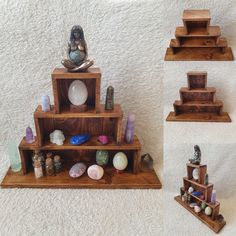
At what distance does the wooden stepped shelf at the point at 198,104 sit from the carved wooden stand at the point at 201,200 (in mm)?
212

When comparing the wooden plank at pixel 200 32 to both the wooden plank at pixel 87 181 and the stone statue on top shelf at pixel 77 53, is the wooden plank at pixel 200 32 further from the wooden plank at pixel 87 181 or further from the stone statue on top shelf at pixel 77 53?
the wooden plank at pixel 87 181

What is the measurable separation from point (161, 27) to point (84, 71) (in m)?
0.32

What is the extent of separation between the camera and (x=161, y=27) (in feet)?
4.43

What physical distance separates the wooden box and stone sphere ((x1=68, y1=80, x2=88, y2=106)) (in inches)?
0.9

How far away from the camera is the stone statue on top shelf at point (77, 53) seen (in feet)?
4.12

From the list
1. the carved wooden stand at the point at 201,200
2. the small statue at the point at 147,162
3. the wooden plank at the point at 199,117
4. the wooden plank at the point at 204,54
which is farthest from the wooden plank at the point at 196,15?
the small statue at the point at 147,162

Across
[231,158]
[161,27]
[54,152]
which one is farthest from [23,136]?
[231,158]

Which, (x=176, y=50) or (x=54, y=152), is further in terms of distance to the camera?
(x=54, y=152)

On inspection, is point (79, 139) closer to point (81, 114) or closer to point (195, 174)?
point (81, 114)

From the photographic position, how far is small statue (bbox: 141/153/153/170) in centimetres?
148

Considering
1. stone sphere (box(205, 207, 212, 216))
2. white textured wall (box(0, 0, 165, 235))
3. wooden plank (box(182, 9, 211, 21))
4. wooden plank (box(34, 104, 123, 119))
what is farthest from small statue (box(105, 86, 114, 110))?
stone sphere (box(205, 207, 212, 216))

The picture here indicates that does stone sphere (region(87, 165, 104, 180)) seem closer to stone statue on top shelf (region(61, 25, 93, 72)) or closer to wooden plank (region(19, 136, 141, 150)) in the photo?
wooden plank (region(19, 136, 141, 150))

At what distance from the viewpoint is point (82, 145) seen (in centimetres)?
140

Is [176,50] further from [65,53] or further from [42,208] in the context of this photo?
[42,208]
